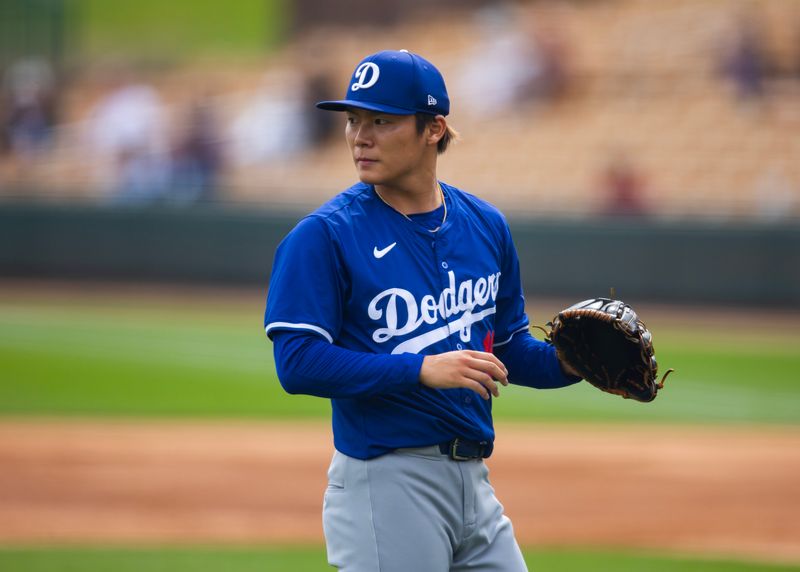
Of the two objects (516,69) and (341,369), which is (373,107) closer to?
(341,369)

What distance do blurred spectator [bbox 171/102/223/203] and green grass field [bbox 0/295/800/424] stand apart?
146 inches

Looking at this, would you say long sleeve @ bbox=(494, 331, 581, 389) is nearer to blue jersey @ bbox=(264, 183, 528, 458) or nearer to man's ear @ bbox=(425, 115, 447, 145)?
blue jersey @ bbox=(264, 183, 528, 458)

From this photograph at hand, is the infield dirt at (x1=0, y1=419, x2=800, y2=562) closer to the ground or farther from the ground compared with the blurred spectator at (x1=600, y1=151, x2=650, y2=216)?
closer to the ground

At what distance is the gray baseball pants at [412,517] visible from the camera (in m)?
2.97

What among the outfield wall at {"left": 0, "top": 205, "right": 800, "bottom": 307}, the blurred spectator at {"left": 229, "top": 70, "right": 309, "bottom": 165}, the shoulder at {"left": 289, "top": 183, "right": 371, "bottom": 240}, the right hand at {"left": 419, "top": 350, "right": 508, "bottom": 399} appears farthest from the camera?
the blurred spectator at {"left": 229, "top": 70, "right": 309, "bottom": 165}

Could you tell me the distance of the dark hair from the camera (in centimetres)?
317

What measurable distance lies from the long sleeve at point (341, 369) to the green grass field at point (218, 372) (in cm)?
716

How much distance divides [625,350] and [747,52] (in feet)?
56.7

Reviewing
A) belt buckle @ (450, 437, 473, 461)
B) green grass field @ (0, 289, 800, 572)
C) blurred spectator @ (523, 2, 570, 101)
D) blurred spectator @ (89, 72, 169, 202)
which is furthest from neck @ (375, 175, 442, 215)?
blurred spectator @ (523, 2, 570, 101)

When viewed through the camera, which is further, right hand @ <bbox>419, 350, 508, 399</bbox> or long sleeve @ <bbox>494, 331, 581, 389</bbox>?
long sleeve @ <bbox>494, 331, 581, 389</bbox>

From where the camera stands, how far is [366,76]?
3.10 metres

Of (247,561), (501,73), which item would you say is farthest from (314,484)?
(501,73)

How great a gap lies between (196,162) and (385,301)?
56.0ft

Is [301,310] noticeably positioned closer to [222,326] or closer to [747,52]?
[222,326]
